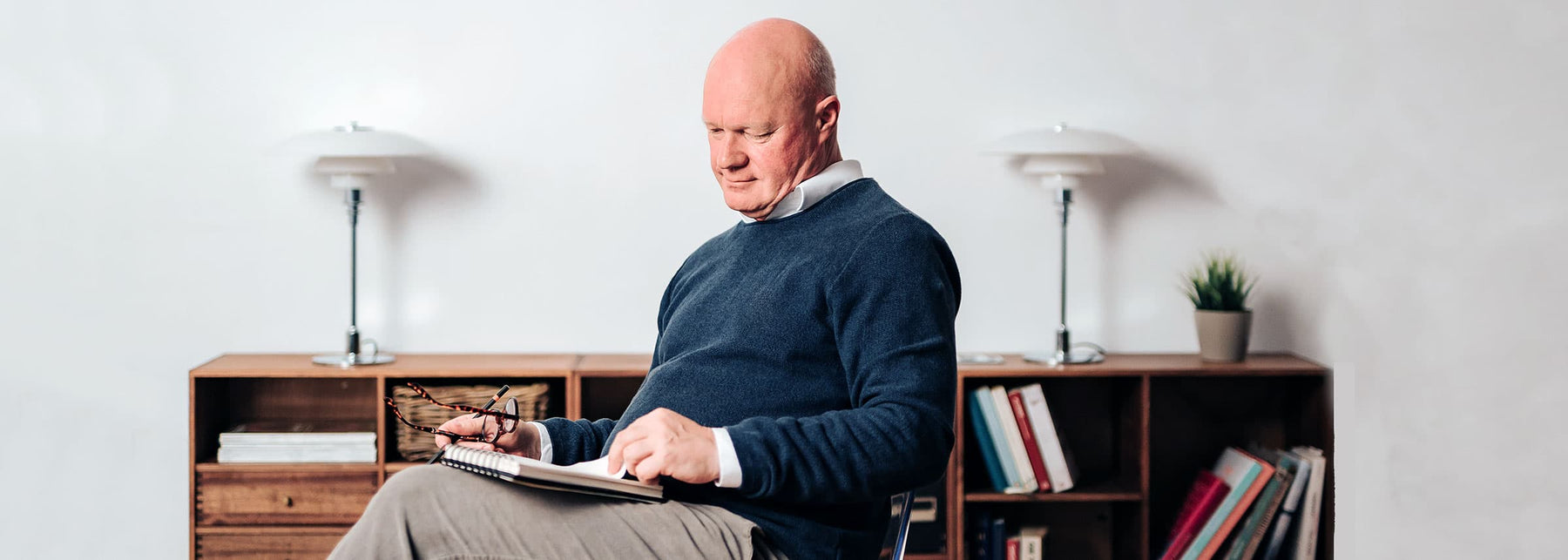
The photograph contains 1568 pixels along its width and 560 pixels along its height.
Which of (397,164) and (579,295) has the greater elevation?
(397,164)

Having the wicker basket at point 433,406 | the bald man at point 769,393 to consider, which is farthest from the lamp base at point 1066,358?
the bald man at point 769,393

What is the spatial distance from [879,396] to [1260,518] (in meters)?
1.69

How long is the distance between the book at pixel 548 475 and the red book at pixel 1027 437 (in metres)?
1.49

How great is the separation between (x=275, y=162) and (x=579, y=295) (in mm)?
773

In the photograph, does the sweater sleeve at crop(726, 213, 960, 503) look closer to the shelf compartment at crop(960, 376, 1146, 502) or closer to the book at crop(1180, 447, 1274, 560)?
the shelf compartment at crop(960, 376, 1146, 502)

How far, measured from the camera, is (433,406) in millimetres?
2680

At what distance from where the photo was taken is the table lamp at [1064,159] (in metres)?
2.70

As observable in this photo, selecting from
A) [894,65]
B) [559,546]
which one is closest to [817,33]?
[894,65]

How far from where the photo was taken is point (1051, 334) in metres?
2.98

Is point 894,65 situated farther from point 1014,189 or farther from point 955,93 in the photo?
point 1014,189

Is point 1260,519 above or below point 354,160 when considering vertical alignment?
below

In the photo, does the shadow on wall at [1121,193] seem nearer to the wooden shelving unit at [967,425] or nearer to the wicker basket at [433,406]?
the wooden shelving unit at [967,425]

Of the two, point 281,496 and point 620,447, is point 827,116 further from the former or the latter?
point 281,496

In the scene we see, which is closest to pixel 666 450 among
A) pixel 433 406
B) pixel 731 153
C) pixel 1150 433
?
pixel 731 153
